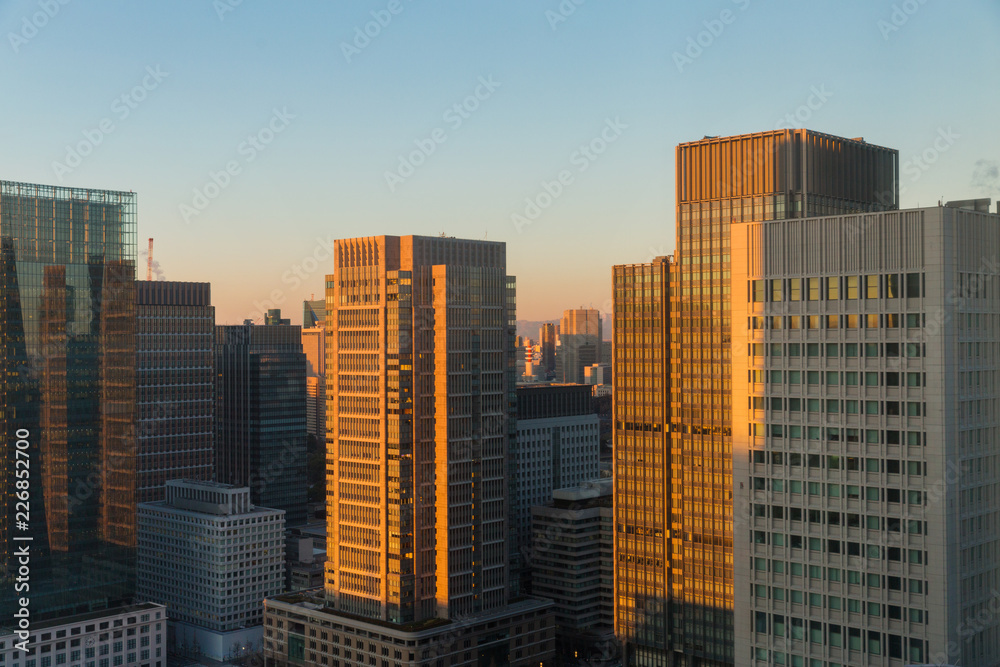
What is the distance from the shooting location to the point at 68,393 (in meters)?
155

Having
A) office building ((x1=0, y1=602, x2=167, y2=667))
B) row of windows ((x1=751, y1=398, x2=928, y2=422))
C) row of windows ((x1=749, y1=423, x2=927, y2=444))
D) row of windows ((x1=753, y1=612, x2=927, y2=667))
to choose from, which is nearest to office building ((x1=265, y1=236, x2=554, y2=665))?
office building ((x1=0, y1=602, x2=167, y2=667))

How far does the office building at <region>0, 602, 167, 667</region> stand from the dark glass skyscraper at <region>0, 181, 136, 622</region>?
2.90 meters

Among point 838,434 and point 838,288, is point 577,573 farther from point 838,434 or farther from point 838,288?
point 838,288

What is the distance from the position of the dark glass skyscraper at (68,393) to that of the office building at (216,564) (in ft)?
74.0

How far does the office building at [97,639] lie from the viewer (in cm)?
14538

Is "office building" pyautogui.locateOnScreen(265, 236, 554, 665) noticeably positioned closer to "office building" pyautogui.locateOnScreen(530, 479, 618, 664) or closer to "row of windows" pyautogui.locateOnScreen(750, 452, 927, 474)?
"office building" pyautogui.locateOnScreen(530, 479, 618, 664)

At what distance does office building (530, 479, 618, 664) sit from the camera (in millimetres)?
167625

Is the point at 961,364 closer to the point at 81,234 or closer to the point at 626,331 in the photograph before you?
the point at 626,331

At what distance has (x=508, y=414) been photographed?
15125cm

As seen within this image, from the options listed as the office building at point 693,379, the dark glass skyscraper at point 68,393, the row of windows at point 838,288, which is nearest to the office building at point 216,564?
the dark glass skyscraper at point 68,393

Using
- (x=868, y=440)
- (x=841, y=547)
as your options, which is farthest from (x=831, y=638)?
(x=868, y=440)

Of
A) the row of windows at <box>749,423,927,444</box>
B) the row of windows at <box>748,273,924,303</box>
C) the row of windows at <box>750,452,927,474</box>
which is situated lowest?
the row of windows at <box>750,452,927,474</box>

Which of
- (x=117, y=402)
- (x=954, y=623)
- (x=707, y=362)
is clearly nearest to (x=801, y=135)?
(x=707, y=362)

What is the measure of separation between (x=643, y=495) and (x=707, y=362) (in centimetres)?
2105
